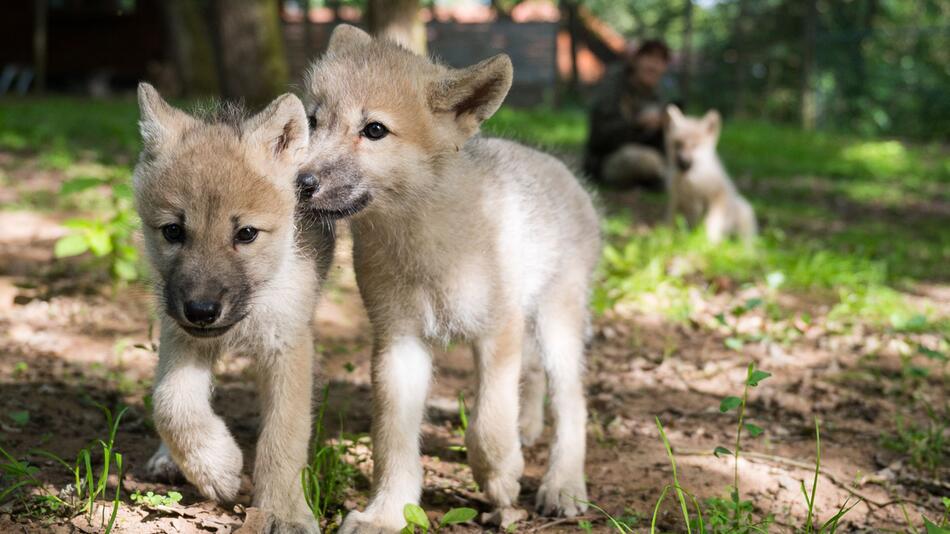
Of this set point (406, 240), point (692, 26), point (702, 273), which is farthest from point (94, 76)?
point (406, 240)

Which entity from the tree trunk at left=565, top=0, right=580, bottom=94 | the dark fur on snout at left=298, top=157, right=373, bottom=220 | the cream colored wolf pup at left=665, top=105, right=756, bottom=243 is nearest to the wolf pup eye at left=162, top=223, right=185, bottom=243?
the dark fur on snout at left=298, top=157, right=373, bottom=220

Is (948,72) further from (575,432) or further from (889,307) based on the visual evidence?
(575,432)

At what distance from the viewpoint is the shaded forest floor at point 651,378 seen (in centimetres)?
338

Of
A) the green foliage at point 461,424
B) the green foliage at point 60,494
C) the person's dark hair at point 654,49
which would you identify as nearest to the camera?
the green foliage at point 60,494

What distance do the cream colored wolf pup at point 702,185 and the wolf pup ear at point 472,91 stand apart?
456 cm

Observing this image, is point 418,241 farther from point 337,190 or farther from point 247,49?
point 247,49

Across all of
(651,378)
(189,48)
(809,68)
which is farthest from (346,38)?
(189,48)

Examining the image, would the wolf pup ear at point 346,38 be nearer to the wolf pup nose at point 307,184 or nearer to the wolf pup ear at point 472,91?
the wolf pup ear at point 472,91

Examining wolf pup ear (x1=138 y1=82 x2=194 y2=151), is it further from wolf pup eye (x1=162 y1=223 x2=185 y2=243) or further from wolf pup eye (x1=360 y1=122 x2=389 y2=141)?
wolf pup eye (x1=360 y1=122 x2=389 y2=141)

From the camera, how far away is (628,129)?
431 inches

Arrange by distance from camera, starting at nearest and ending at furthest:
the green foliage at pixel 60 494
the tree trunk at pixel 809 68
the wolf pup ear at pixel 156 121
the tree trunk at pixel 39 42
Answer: the green foliage at pixel 60 494
the wolf pup ear at pixel 156 121
the tree trunk at pixel 809 68
the tree trunk at pixel 39 42

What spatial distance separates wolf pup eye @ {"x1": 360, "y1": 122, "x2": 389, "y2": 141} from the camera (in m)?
3.13

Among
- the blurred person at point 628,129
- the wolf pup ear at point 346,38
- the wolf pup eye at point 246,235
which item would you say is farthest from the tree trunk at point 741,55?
the wolf pup eye at point 246,235

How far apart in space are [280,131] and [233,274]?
19.9 inches
